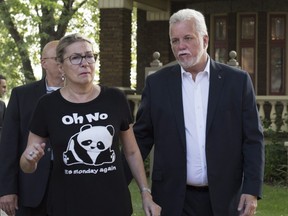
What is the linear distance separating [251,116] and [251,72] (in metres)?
14.9

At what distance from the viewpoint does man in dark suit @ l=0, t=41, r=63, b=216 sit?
19.1ft

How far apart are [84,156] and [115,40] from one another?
43.1 ft

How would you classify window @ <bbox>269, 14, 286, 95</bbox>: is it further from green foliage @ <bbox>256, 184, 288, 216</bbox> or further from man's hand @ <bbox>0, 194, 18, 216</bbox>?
man's hand @ <bbox>0, 194, 18, 216</bbox>

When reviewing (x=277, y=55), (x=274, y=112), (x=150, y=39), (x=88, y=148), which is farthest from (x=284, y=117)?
(x=88, y=148)

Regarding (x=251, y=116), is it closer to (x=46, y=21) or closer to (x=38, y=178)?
(x=38, y=178)

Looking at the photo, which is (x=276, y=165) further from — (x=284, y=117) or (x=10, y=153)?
(x=10, y=153)

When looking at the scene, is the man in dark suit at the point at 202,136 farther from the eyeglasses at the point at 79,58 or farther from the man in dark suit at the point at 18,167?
the man in dark suit at the point at 18,167

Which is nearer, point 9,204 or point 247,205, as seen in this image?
point 247,205

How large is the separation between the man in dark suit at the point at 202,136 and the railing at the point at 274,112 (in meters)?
10.4

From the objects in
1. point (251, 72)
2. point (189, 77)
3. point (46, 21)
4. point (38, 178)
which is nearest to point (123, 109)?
point (189, 77)

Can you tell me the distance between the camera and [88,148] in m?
4.52

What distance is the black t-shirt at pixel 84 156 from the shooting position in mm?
4535

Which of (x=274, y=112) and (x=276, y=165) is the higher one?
(x=274, y=112)

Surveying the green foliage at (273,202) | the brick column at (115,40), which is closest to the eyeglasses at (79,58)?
the green foliage at (273,202)
